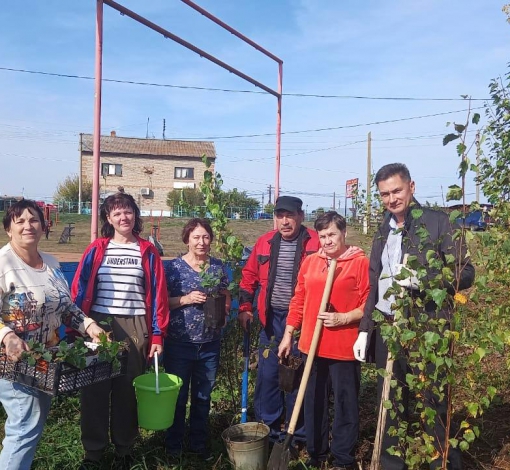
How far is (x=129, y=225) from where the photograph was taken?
3.06 m

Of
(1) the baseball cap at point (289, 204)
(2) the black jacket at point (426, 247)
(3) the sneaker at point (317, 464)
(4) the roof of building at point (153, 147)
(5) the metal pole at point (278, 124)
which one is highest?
(4) the roof of building at point (153, 147)

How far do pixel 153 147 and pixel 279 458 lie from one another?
44.8 meters

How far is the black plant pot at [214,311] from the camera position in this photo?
311 cm

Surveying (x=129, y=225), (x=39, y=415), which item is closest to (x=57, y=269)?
(x=129, y=225)

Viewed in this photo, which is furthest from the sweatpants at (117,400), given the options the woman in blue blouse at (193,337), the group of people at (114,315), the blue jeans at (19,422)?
the blue jeans at (19,422)

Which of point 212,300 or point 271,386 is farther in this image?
point 271,386

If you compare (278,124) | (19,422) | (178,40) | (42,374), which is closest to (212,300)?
(42,374)

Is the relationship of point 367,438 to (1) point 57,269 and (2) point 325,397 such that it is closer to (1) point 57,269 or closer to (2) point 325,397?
(2) point 325,397

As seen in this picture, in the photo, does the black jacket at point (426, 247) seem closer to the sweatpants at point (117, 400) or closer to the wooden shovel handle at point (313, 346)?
the wooden shovel handle at point (313, 346)

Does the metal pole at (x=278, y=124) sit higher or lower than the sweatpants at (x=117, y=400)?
higher

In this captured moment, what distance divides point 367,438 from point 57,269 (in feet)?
8.06

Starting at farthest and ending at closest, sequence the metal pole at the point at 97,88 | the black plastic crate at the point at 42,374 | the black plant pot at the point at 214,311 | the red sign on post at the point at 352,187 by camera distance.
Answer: the red sign on post at the point at 352,187 → the metal pole at the point at 97,88 → the black plant pot at the point at 214,311 → the black plastic crate at the point at 42,374

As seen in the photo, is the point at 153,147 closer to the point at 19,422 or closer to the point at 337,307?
the point at 337,307

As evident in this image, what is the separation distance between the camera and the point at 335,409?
3119 mm
